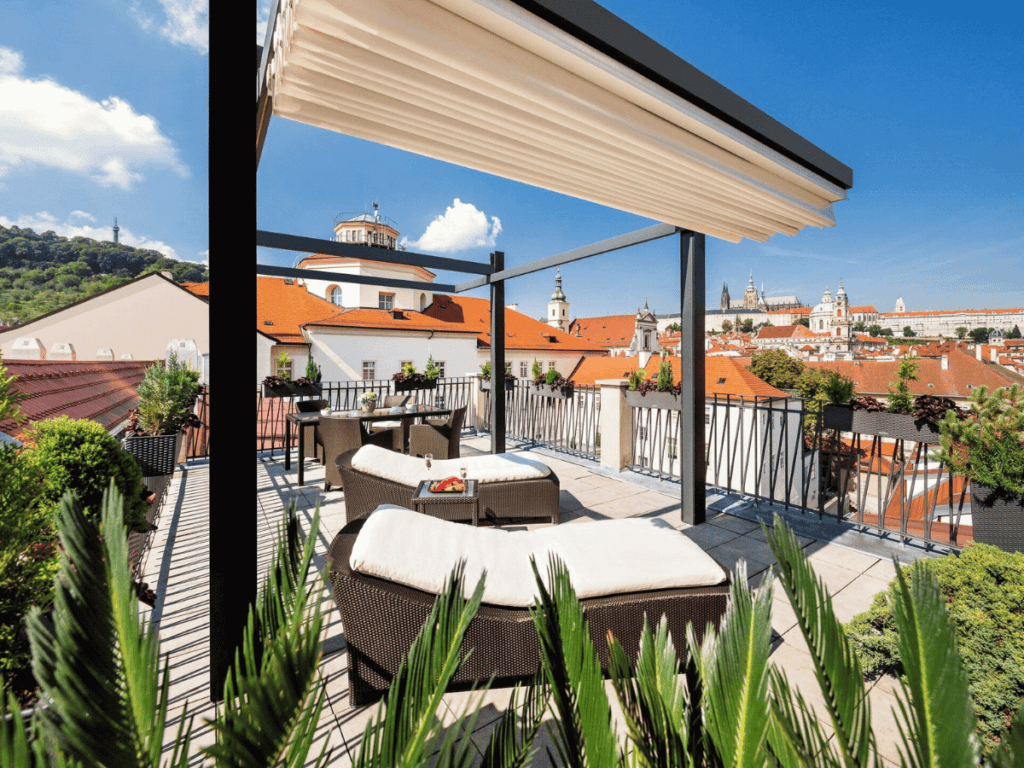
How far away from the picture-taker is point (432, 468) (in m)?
3.83

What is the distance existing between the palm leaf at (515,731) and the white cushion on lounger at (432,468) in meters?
2.82

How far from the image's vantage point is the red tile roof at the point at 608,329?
55312mm

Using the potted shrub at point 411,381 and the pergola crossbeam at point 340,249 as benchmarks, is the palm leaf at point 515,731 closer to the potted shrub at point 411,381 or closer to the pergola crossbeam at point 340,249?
the pergola crossbeam at point 340,249

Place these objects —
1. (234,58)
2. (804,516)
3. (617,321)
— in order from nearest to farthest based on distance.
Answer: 1. (234,58)
2. (804,516)
3. (617,321)

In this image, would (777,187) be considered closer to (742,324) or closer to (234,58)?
(234,58)

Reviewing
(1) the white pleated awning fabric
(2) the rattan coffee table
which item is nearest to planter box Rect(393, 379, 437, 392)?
(2) the rattan coffee table

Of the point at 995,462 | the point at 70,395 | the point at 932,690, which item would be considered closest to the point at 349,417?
the point at 70,395

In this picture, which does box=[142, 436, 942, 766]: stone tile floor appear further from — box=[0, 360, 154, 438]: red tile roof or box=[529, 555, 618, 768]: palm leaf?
box=[0, 360, 154, 438]: red tile roof

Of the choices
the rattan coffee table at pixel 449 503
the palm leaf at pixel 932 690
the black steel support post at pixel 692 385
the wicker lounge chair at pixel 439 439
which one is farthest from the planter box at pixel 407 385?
the palm leaf at pixel 932 690

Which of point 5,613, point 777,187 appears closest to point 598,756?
point 5,613

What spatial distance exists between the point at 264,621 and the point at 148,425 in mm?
5103

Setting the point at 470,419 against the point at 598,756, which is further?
the point at 470,419

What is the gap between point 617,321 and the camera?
5778 cm

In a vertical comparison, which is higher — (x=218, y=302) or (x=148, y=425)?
(x=218, y=302)
